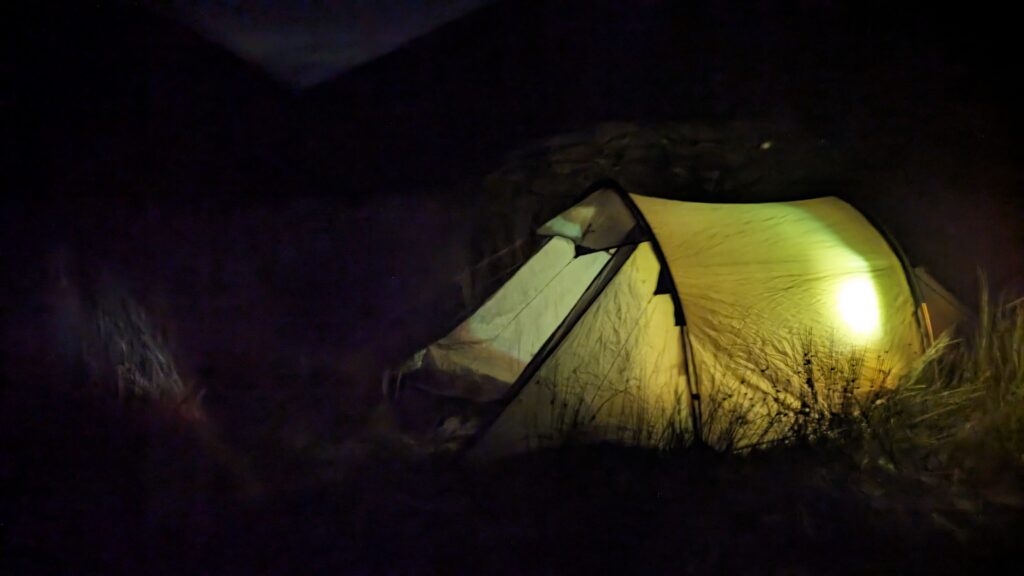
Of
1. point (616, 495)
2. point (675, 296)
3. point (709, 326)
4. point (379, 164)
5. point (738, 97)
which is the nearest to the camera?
point (616, 495)

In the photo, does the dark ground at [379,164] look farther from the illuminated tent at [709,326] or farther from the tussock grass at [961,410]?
the tussock grass at [961,410]

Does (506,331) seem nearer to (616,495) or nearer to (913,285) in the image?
(616,495)

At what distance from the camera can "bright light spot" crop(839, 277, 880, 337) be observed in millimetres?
5391

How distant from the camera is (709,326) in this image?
17.1 feet

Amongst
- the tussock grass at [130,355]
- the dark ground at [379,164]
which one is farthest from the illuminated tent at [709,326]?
the tussock grass at [130,355]

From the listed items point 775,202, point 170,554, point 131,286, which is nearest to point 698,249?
point 775,202

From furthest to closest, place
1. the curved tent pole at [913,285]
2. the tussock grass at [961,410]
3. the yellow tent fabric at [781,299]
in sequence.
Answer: the curved tent pole at [913,285] < the yellow tent fabric at [781,299] < the tussock grass at [961,410]

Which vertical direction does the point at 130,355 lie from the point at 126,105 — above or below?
below

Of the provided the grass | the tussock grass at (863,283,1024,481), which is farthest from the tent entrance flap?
the tussock grass at (863,283,1024,481)

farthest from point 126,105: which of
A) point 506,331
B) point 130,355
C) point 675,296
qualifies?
point 675,296

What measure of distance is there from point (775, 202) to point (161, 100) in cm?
491

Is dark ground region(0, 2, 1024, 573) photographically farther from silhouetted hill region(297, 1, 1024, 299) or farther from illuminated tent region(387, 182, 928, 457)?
illuminated tent region(387, 182, 928, 457)

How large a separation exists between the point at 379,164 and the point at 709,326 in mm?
3689

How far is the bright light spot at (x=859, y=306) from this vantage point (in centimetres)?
539
